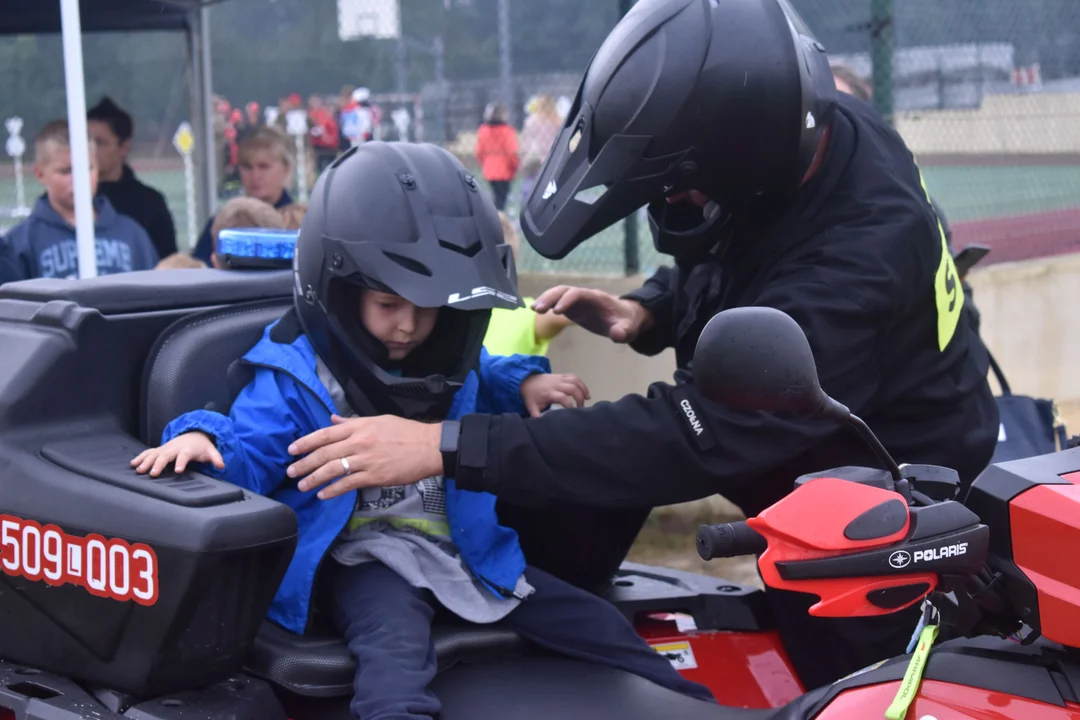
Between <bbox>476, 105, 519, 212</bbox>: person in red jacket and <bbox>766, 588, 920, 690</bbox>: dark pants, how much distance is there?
589cm

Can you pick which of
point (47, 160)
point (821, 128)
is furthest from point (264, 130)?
point (821, 128)

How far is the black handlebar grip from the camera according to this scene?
1417mm

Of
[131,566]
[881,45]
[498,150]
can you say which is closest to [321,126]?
[498,150]

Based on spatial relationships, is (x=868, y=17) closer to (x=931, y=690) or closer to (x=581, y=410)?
(x=581, y=410)

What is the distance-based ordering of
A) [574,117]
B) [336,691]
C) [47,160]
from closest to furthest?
[336,691] → [574,117] → [47,160]

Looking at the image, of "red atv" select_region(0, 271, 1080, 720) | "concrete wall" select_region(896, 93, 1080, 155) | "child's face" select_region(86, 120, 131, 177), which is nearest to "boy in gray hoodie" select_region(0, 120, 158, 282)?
"child's face" select_region(86, 120, 131, 177)

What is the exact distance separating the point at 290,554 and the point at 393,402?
0.38 meters

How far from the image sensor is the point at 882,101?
19.4 feet

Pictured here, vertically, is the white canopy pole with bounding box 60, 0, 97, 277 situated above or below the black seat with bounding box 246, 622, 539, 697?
above

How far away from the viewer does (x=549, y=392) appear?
2699mm

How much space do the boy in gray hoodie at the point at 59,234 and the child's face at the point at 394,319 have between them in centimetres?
343

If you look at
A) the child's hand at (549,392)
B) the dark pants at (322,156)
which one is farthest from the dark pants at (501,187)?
the child's hand at (549,392)

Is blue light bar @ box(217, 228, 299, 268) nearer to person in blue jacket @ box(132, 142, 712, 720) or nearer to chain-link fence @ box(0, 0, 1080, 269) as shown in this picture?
person in blue jacket @ box(132, 142, 712, 720)

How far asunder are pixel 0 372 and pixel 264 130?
486 cm
